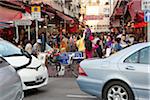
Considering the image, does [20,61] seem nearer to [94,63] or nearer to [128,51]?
[94,63]

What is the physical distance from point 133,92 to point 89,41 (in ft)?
32.6

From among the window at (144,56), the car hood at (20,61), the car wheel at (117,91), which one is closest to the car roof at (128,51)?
the window at (144,56)

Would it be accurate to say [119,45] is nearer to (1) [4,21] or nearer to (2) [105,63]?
(1) [4,21]

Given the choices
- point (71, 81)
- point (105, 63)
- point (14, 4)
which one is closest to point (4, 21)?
point (14, 4)

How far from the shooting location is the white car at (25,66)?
9.28 m

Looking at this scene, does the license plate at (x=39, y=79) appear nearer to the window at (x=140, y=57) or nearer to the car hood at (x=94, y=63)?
the car hood at (x=94, y=63)

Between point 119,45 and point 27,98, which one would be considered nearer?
point 27,98

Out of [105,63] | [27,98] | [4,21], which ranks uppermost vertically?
[4,21]

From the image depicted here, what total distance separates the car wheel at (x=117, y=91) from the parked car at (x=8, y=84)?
3.55 m

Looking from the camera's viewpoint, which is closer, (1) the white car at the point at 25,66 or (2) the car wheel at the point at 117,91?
(2) the car wheel at the point at 117,91

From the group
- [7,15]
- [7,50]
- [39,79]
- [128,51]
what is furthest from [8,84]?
[7,15]

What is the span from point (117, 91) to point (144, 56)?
92 cm

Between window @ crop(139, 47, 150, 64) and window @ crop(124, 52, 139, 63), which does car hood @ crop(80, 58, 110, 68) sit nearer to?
window @ crop(124, 52, 139, 63)

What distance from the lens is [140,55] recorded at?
763cm
